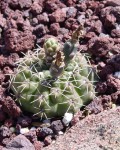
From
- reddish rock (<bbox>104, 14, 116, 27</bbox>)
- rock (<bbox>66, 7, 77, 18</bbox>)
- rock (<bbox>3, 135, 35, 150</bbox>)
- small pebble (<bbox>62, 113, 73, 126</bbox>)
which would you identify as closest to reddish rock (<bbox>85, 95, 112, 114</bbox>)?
small pebble (<bbox>62, 113, 73, 126</bbox>)

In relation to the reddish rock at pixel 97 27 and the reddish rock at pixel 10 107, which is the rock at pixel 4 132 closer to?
the reddish rock at pixel 10 107

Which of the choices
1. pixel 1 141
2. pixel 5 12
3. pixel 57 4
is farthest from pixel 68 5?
pixel 1 141

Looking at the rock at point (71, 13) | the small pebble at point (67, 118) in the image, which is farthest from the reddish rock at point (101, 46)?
the small pebble at point (67, 118)

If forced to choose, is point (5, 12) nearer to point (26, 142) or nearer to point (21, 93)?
point (21, 93)

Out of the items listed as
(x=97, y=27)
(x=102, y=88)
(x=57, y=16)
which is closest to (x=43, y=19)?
(x=57, y=16)

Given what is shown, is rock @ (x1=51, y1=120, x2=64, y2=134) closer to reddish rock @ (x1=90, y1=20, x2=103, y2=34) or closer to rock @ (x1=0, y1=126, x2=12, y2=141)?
rock @ (x1=0, y1=126, x2=12, y2=141)
